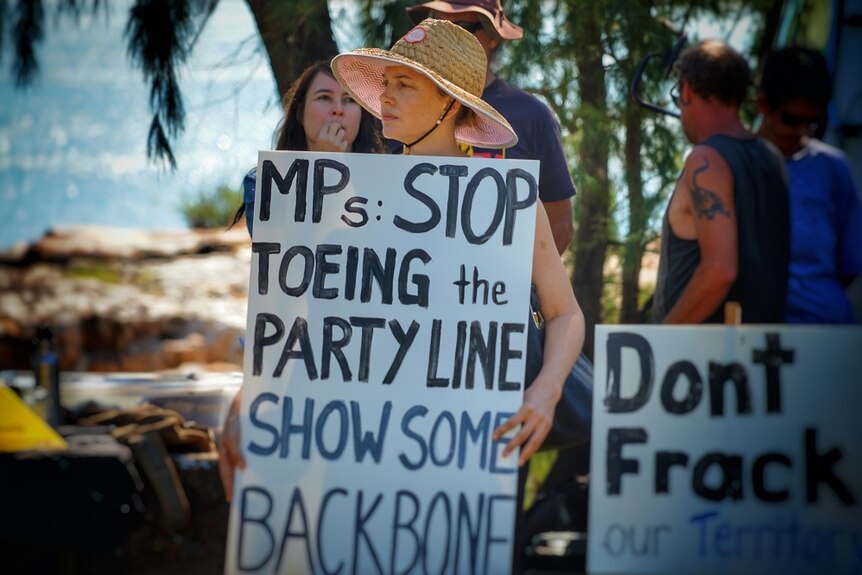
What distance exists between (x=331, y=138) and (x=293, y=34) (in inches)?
39.9

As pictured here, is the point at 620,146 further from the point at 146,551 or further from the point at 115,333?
the point at 115,333

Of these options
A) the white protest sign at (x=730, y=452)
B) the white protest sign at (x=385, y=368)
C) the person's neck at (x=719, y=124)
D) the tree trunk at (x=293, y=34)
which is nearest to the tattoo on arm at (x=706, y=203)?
the person's neck at (x=719, y=124)

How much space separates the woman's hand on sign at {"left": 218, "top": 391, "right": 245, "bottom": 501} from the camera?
8.82 feet

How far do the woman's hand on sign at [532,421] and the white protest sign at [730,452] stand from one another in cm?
11

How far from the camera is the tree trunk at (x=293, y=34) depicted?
162 inches

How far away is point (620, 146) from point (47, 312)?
3.72 m

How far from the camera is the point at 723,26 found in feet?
14.5

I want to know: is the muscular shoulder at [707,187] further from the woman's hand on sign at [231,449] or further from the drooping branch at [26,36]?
the drooping branch at [26,36]

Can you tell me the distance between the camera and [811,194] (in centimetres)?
327

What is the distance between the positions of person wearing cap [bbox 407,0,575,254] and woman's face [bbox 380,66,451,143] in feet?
2.09

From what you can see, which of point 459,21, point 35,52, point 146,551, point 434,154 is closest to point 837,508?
point 434,154

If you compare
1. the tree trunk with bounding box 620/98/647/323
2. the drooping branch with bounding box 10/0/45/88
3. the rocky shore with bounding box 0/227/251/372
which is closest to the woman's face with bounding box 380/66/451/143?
the tree trunk with bounding box 620/98/647/323

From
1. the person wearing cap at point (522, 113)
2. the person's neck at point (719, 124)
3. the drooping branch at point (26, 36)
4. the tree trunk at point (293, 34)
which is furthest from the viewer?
the drooping branch at point (26, 36)

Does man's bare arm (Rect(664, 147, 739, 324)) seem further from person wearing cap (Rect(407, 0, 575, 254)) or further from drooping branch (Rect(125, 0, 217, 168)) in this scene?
drooping branch (Rect(125, 0, 217, 168))
